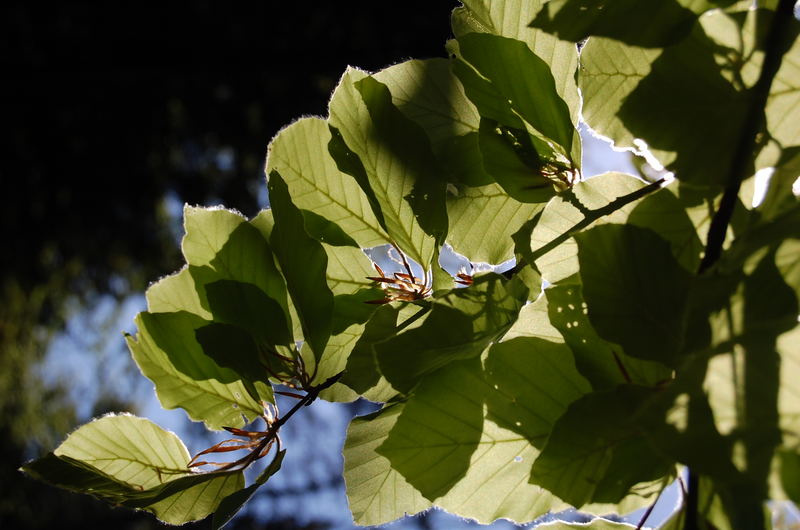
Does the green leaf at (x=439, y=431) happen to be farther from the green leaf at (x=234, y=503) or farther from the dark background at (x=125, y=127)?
the dark background at (x=125, y=127)

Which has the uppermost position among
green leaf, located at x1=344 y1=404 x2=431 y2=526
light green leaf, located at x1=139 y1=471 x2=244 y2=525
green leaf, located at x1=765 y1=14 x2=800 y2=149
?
green leaf, located at x1=765 y1=14 x2=800 y2=149

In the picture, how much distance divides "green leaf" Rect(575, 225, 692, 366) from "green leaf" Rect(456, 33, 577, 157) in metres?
0.08

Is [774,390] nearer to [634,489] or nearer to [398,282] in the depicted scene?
[634,489]

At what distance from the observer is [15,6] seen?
14.1 feet

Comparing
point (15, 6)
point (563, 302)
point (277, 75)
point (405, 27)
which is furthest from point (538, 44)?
point (15, 6)

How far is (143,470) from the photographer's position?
0.39 metres

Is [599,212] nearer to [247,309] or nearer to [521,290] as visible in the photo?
[521,290]

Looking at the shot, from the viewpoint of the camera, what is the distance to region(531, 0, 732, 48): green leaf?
259 mm

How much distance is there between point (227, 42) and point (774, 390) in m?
4.10

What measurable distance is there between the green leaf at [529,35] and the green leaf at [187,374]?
0.22 meters

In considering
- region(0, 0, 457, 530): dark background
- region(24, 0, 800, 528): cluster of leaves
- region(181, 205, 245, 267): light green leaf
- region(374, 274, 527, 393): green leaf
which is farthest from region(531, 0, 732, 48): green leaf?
region(0, 0, 457, 530): dark background

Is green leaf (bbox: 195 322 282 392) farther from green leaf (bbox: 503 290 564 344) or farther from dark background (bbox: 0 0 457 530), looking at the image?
dark background (bbox: 0 0 457 530)

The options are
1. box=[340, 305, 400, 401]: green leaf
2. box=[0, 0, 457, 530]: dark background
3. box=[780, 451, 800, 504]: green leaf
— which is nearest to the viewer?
box=[780, 451, 800, 504]: green leaf

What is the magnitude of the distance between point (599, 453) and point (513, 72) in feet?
0.57
